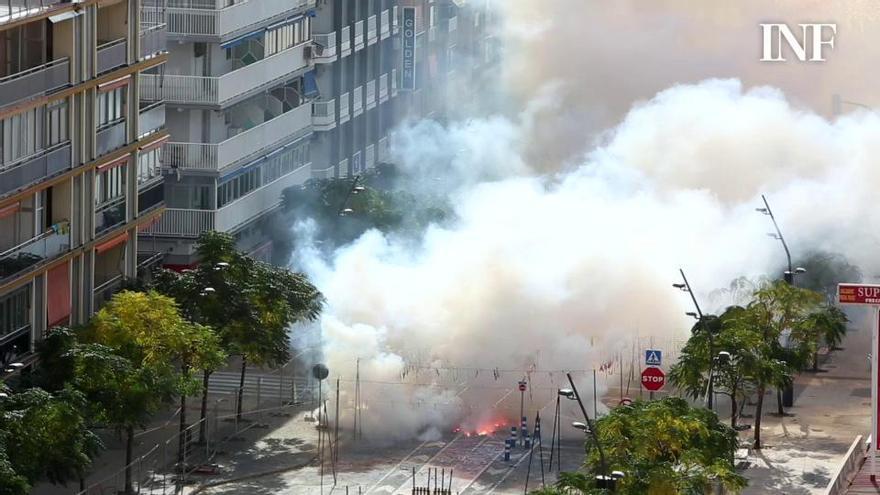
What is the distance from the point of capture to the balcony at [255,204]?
120062 mm

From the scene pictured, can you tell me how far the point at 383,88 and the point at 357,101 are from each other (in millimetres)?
6219

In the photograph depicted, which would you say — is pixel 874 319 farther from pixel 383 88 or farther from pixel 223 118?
pixel 383 88

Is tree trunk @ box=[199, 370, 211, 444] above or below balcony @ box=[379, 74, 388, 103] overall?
below

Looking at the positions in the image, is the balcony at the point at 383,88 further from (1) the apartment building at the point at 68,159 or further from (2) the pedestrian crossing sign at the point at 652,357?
(2) the pedestrian crossing sign at the point at 652,357

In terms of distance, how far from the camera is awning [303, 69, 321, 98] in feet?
441

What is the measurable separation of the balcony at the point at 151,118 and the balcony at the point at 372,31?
36.9m

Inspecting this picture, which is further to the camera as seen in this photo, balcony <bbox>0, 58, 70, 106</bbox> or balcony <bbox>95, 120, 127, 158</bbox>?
balcony <bbox>95, 120, 127, 158</bbox>

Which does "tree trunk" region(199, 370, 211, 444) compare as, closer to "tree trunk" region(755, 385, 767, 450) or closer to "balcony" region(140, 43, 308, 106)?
"balcony" region(140, 43, 308, 106)

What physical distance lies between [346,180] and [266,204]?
557 cm

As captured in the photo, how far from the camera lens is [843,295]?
3671 inches

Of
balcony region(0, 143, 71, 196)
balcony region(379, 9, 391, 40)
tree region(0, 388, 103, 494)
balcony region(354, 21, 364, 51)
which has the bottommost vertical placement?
tree region(0, 388, 103, 494)

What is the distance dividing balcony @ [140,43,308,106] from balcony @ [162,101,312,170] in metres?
1.92

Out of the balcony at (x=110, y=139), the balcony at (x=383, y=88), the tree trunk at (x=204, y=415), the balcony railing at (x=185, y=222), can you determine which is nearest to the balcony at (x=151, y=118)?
the balcony at (x=110, y=139)

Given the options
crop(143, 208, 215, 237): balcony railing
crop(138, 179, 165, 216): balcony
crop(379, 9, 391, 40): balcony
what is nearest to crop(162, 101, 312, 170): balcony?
crop(143, 208, 215, 237): balcony railing
